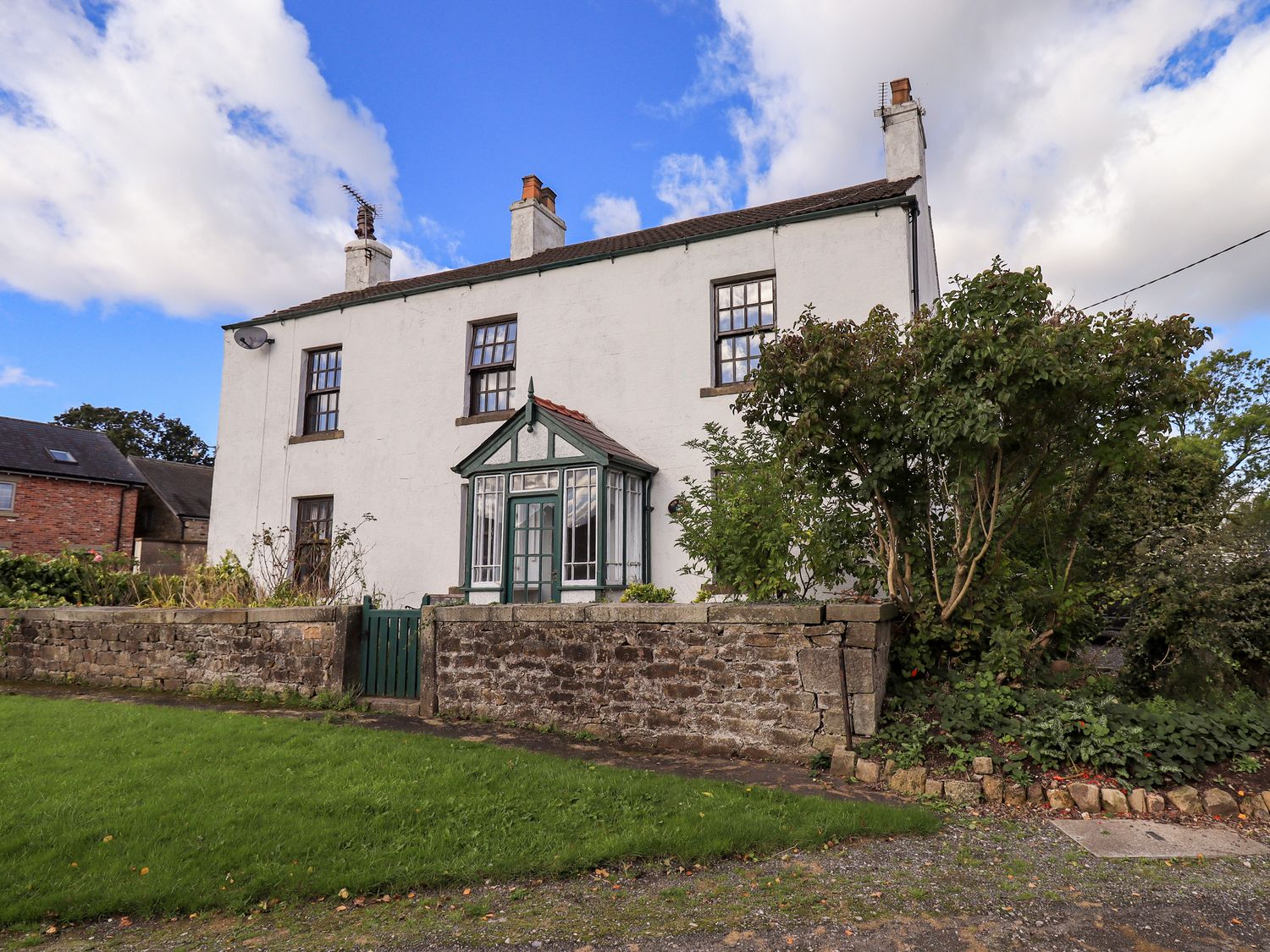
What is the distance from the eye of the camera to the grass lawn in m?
4.10

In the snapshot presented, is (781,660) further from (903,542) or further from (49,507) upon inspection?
(49,507)

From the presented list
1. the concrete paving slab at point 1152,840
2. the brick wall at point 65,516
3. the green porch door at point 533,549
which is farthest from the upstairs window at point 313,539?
the brick wall at point 65,516

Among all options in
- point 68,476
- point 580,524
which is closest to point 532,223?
point 580,524

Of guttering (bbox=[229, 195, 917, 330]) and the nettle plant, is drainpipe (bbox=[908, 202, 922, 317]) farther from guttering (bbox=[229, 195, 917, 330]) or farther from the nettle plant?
the nettle plant

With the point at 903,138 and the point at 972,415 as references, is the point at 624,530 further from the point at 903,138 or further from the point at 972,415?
the point at 903,138

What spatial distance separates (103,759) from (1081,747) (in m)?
7.65

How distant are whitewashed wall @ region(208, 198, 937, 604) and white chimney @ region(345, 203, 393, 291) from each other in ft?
6.35

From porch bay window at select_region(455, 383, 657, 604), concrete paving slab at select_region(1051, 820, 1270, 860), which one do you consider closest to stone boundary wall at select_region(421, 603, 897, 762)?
concrete paving slab at select_region(1051, 820, 1270, 860)

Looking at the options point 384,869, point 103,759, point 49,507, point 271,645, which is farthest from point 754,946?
point 49,507

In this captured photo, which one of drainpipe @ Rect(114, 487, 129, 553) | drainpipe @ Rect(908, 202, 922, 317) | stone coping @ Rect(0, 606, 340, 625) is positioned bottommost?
stone coping @ Rect(0, 606, 340, 625)

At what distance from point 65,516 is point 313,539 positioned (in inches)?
731

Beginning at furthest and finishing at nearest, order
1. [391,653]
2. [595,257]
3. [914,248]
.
→ [595,257]
[914,248]
[391,653]

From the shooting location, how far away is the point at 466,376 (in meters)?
13.6

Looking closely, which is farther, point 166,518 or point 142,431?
point 142,431
